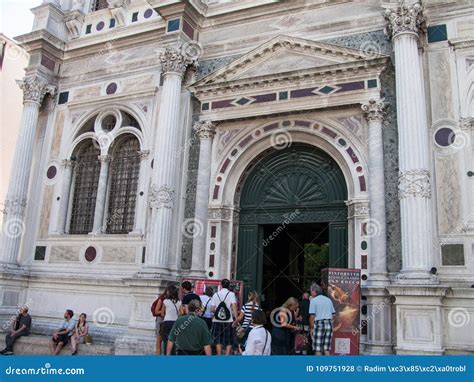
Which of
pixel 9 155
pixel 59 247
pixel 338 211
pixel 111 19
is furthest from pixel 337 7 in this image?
pixel 9 155

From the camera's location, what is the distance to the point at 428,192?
1043 centimetres

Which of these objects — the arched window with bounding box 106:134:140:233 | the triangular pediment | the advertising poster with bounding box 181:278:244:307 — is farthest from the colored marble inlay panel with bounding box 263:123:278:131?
the advertising poster with bounding box 181:278:244:307

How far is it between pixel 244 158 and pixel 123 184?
12.8ft

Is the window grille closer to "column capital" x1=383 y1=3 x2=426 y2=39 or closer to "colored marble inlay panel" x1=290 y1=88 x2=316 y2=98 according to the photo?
"colored marble inlay panel" x1=290 y1=88 x2=316 y2=98

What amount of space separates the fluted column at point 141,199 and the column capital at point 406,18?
7217mm

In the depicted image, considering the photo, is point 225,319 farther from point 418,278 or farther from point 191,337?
point 418,278

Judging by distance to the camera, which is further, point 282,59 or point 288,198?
point 282,59

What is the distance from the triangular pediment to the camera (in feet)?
40.7

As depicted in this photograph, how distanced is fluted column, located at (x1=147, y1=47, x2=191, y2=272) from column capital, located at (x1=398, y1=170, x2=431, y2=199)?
576cm

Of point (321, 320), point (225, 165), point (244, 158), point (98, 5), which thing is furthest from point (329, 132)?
point (98, 5)

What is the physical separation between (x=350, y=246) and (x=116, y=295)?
6.25 meters

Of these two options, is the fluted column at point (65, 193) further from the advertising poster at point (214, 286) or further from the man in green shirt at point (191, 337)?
the man in green shirt at point (191, 337)

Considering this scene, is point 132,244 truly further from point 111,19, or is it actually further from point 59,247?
point 111,19

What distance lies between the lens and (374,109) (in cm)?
1159
